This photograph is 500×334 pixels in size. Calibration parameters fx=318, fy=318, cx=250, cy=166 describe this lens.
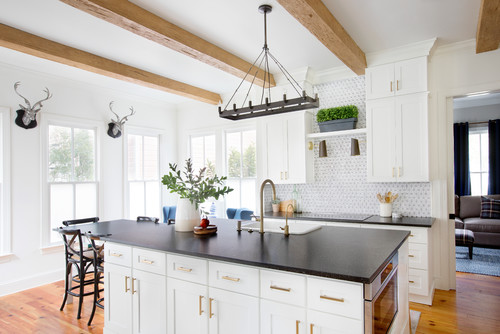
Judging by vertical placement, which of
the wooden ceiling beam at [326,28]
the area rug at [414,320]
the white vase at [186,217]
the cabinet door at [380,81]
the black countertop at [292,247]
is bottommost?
the area rug at [414,320]

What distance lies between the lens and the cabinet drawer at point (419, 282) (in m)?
3.44

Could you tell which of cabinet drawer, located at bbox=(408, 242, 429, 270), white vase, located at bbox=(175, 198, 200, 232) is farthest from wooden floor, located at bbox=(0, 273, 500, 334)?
white vase, located at bbox=(175, 198, 200, 232)

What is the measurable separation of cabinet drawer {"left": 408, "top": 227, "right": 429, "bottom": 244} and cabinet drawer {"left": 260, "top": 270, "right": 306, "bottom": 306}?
2.33 metres

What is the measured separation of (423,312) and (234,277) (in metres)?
2.42

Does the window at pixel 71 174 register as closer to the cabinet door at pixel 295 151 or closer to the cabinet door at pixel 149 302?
the cabinet door at pixel 149 302

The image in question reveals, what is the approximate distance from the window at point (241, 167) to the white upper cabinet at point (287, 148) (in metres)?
0.70

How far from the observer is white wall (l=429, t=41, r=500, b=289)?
12.3ft

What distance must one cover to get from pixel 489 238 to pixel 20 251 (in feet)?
24.4

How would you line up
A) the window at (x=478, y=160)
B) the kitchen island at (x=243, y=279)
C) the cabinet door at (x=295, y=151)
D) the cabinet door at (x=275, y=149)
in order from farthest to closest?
the window at (x=478, y=160), the cabinet door at (x=275, y=149), the cabinet door at (x=295, y=151), the kitchen island at (x=243, y=279)

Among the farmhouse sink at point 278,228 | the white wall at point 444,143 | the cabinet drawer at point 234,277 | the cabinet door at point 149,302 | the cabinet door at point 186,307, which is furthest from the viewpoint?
the white wall at point 444,143

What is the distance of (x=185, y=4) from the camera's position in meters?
2.68

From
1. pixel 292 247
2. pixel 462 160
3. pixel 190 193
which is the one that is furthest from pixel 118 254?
pixel 462 160

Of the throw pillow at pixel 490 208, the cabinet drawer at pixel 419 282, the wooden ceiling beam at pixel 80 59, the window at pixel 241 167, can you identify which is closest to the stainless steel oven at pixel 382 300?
the cabinet drawer at pixel 419 282

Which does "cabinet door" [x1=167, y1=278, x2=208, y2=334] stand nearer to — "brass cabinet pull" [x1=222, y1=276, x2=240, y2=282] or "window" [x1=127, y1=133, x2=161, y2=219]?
"brass cabinet pull" [x1=222, y1=276, x2=240, y2=282]
